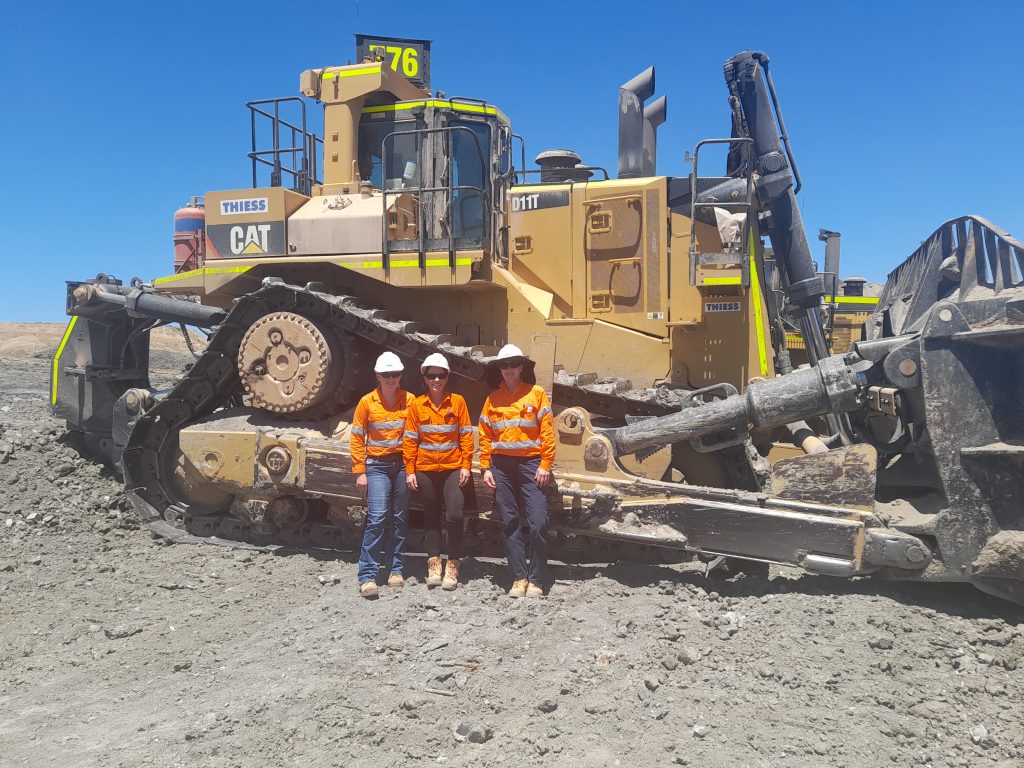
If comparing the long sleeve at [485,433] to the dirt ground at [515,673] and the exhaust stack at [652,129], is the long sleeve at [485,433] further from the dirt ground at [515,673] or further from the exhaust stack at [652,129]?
the exhaust stack at [652,129]

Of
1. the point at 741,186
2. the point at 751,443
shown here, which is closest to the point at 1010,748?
the point at 751,443

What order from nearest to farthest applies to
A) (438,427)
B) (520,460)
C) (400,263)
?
(520,460), (438,427), (400,263)

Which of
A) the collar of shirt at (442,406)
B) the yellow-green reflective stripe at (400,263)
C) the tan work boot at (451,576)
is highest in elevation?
the yellow-green reflective stripe at (400,263)

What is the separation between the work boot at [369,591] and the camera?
530 centimetres

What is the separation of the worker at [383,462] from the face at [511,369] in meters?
0.74

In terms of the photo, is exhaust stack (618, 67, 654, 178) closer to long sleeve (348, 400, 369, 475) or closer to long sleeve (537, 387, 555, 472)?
long sleeve (537, 387, 555, 472)

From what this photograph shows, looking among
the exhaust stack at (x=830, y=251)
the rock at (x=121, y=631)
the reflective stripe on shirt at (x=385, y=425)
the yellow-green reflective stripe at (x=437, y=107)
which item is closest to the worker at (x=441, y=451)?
the reflective stripe on shirt at (x=385, y=425)

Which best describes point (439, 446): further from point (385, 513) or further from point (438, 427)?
point (385, 513)

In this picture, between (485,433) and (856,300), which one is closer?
(485,433)

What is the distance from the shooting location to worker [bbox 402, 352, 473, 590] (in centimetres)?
554

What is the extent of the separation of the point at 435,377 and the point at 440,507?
95 centimetres

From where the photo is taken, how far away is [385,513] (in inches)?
219

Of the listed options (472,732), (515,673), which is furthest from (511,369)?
(472,732)

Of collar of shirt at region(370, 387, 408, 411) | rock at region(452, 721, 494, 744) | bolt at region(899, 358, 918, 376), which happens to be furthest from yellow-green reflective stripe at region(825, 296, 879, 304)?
rock at region(452, 721, 494, 744)
